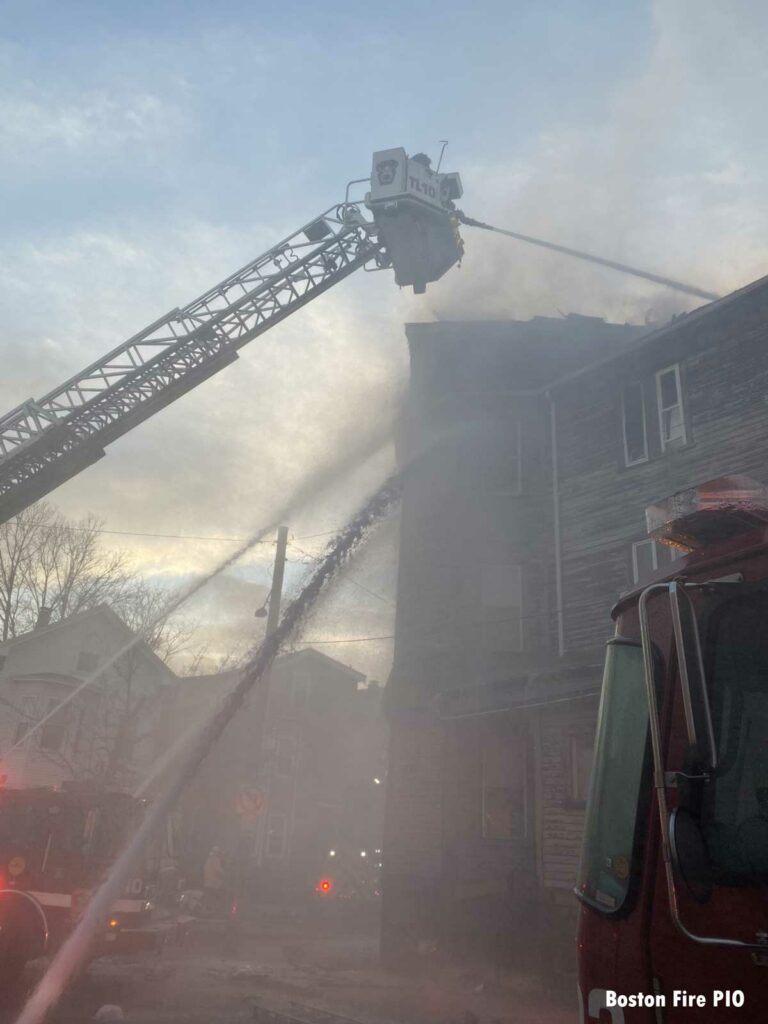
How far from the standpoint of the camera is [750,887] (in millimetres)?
2014

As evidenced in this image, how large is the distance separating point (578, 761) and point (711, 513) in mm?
11543

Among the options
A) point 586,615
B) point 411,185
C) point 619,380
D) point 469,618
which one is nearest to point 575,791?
point 586,615

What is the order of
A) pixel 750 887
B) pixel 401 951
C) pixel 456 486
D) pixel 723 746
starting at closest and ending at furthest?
1. pixel 750 887
2. pixel 723 746
3. pixel 401 951
4. pixel 456 486

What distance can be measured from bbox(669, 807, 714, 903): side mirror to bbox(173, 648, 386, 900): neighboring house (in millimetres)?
29235

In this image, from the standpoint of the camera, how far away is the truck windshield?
2041 millimetres

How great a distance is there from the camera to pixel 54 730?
95.0 feet

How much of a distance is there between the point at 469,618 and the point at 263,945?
333 inches

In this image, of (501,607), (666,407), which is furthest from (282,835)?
(666,407)

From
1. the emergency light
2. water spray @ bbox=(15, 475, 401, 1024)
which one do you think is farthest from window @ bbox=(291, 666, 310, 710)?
the emergency light

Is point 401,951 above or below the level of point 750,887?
below

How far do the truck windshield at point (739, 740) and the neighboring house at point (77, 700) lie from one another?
25.2 metres

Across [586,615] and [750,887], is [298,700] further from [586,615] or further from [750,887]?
[750,887]

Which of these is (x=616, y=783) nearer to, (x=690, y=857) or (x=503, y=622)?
(x=690, y=857)

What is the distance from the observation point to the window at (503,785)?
14117 mm
